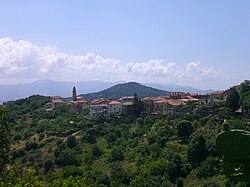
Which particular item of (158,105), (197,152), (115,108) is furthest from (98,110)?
(197,152)

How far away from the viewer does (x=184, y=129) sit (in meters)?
39.8

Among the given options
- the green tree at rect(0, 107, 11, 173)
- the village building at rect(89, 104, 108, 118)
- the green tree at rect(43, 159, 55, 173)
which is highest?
the green tree at rect(0, 107, 11, 173)

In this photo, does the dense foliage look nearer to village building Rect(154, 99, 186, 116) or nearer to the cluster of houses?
village building Rect(154, 99, 186, 116)

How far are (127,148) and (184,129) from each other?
6.23 meters

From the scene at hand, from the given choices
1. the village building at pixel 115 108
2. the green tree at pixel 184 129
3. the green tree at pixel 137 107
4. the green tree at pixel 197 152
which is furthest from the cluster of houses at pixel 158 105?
the green tree at pixel 197 152

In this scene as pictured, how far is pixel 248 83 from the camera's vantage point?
168ft

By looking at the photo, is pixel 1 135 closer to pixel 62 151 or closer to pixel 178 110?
pixel 62 151

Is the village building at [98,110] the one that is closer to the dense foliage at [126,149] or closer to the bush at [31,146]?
the dense foliage at [126,149]

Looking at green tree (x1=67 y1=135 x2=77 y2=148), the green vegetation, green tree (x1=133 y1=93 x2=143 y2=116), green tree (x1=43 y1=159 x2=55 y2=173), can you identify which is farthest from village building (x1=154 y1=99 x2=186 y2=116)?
green tree (x1=43 y1=159 x2=55 y2=173)

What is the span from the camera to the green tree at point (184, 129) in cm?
3975

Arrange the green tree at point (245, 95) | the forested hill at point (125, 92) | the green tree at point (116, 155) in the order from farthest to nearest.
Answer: the forested hill at point (125, 92) < the green tree at point (245, 95) < the green tree at point (116, 155)

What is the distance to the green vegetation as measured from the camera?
31.9m

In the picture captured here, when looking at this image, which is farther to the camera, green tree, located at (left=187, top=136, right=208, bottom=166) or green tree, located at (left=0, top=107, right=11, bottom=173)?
green tree, located at (left=187, top=136, right=208, bottom=166)

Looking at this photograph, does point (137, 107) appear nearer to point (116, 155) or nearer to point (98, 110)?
point (98, 110)
